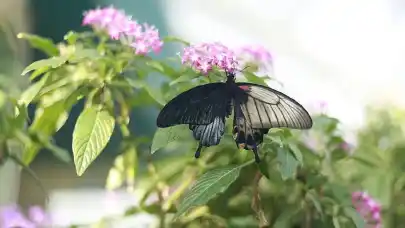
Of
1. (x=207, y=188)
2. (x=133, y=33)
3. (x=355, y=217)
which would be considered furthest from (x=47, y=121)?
(x=355, y=217)

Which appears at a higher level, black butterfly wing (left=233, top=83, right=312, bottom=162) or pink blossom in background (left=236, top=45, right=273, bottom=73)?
pink blossom in background (left=236, top=45, right=273, bottom=73)

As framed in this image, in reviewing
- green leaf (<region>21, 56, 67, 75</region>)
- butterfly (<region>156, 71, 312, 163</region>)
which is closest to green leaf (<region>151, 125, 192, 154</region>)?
butterfly (<region>156, 71, 312, 163</region>)

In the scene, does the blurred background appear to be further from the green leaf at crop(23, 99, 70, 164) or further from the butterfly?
the butterfly

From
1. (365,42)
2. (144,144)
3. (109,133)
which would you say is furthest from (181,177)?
(365,42)

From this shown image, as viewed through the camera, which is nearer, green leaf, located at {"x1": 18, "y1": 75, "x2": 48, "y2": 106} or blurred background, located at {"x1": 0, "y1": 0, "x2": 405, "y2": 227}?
green leaf, located at {"x1": 18, "y1": 75, "x2": 48, "y2": 106}

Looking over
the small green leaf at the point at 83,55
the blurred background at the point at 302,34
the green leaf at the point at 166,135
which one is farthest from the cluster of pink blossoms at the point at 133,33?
the blurred background at the point at 302,34
